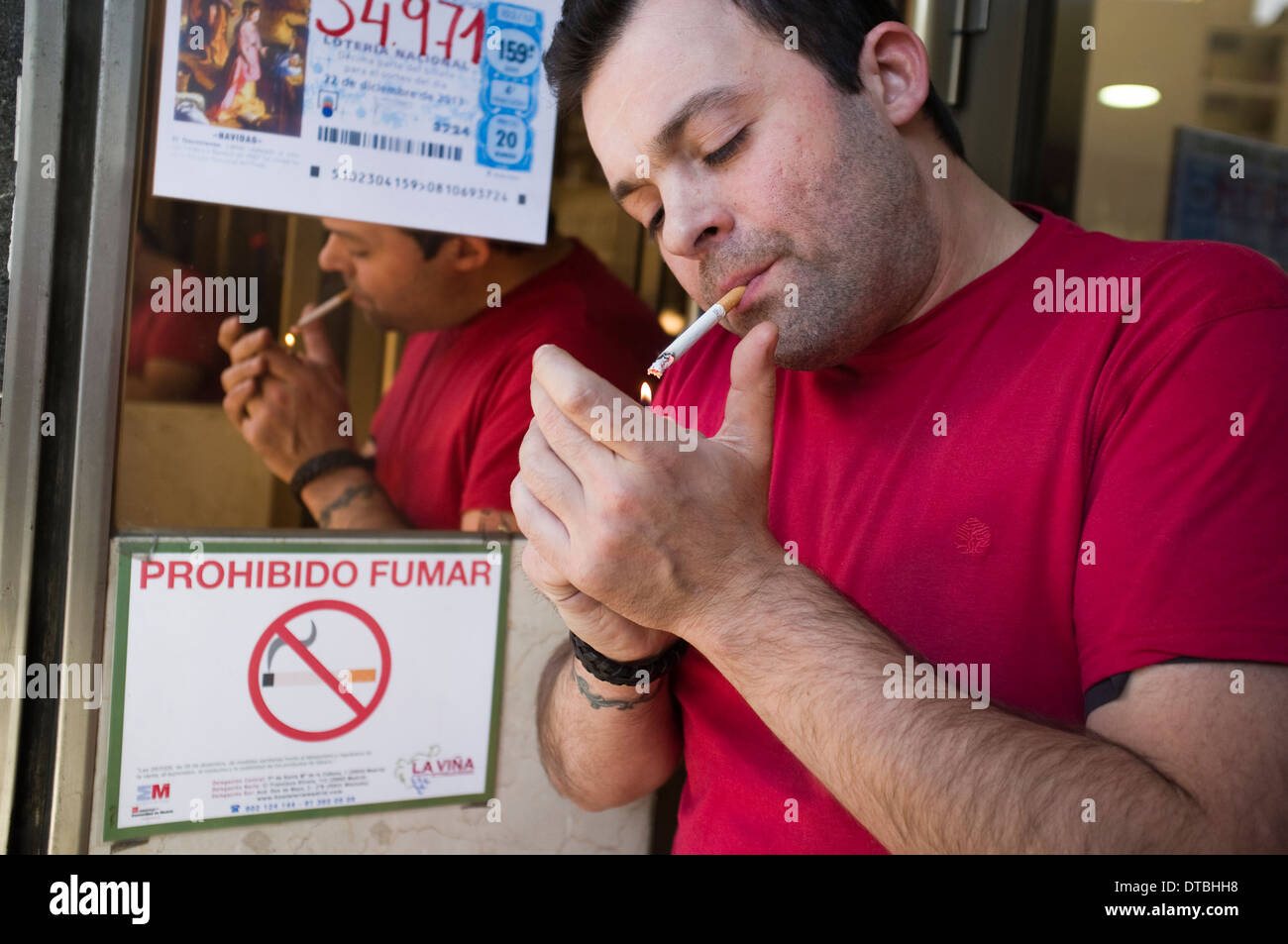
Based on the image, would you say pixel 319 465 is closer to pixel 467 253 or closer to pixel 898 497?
pixel 467 253

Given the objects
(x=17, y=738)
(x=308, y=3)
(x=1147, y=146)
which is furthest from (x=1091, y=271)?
(x=1147, y=146)

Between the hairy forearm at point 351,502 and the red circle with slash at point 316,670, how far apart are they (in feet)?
0.45

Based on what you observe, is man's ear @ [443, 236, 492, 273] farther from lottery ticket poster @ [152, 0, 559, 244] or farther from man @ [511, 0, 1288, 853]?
man @ [511, 0, 1288, 853]

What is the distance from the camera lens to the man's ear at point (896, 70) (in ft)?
5.12

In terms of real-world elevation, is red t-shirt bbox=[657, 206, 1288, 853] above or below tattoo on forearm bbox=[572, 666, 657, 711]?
above

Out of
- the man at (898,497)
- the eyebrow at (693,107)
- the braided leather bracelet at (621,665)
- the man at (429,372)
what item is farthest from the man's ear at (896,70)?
the braided leather bracelet at (621,665)

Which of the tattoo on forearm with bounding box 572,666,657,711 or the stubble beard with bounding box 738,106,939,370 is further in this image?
the tattoo on forearm with bounding box 572,666,657,711

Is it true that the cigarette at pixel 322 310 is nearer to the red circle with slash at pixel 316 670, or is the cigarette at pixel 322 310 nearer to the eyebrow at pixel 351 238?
the eyebrow at pixel 351 238

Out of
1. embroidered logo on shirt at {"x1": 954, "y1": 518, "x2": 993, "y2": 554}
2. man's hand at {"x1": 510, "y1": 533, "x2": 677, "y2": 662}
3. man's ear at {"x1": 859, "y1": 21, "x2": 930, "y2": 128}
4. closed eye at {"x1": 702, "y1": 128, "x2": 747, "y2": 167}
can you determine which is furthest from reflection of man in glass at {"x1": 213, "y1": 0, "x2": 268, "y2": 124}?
embroidered logo on shirt at {"x1": 954, "y1": 518, "x2": 993, "y2": 554}

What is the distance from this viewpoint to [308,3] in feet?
5.46

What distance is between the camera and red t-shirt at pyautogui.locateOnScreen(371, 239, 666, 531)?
1.85 metres

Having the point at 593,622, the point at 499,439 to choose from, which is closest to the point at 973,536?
the point at 593,622

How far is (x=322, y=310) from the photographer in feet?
5.84

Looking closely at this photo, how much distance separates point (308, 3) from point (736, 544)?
1134 millimetres
